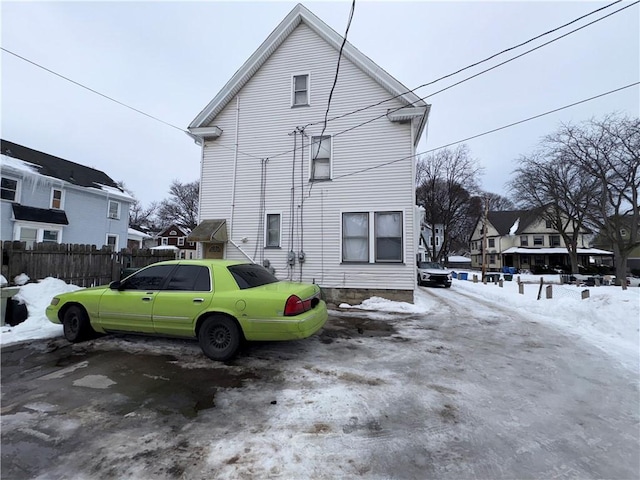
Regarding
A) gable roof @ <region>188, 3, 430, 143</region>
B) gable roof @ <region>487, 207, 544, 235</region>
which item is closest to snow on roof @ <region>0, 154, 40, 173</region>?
gable roof @ <region>188, 3, 430, 143</region>

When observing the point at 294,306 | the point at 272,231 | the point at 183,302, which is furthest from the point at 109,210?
the point at 294,306

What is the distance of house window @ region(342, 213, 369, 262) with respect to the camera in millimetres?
10492

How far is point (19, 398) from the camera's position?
3.60 metres

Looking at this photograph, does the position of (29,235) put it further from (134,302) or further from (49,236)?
(134,302)

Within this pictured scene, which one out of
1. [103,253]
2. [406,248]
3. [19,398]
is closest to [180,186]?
[103,253]

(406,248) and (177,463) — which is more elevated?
(406,248)

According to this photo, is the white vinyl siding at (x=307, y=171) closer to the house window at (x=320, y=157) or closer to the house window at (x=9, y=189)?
the house window at (x=320, y=157)

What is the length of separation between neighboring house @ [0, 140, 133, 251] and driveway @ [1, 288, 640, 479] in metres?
16.2

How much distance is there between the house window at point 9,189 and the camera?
1659 cm

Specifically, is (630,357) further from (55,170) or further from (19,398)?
(55,170)

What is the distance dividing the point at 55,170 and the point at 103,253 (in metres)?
14.5

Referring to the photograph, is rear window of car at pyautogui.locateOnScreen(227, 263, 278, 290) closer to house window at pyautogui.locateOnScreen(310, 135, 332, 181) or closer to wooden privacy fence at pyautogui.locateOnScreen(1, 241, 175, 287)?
house window at pyautogui.locateOnScreen(310, 135, 332, 181)

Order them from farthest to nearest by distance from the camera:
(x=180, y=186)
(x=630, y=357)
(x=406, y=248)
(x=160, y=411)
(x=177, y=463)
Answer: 1. (x=180, y=186)
2. (x=406, y=248)
3. (x=630, y=357)
4. (x=160, y=411)
5. (x=177, y=463)

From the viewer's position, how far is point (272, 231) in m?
11.3
